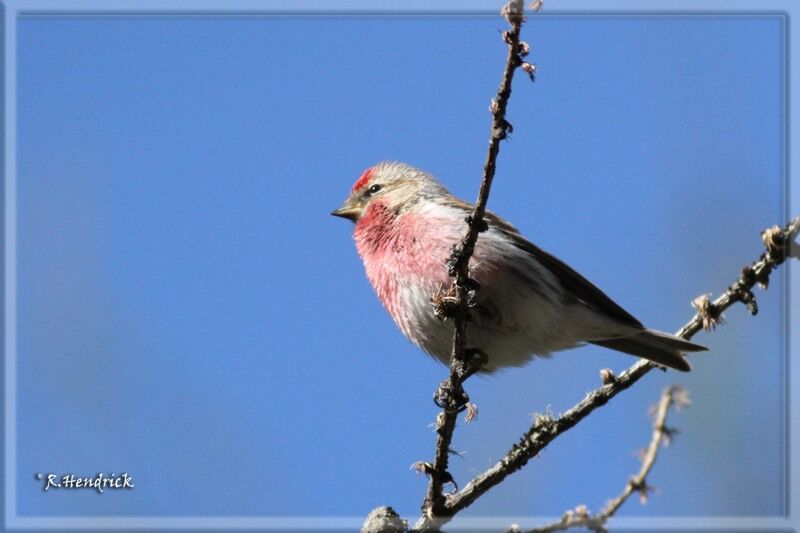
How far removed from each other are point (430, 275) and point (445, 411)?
48.1 inches

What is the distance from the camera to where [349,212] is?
21.2ft

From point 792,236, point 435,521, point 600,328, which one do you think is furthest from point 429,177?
point 792,236

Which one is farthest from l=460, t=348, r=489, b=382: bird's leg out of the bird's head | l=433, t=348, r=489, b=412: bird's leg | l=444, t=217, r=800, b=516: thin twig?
the bird's head

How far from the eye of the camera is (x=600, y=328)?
5586 mm

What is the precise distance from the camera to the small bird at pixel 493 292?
5184 mm

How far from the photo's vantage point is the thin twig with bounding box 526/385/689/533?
120 inches

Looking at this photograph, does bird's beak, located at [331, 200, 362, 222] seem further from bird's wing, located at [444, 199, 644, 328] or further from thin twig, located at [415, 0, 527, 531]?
thin twig, located at [415, 0, 527, 531]

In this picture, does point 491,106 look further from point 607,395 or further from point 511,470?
point 511,470

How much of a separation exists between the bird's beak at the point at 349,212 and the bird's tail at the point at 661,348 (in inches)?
80.3

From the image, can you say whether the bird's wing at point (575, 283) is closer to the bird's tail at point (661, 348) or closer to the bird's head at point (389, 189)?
the bird's tail at point (661, 348)
